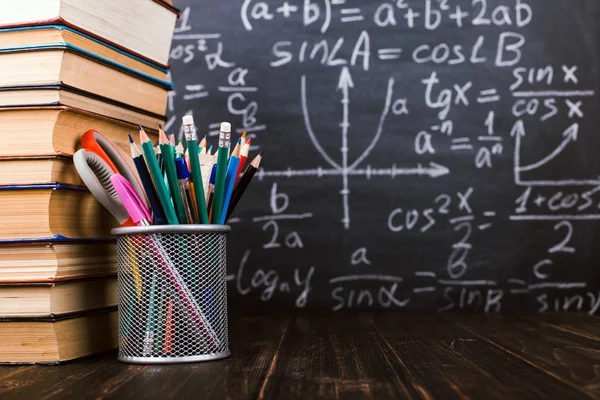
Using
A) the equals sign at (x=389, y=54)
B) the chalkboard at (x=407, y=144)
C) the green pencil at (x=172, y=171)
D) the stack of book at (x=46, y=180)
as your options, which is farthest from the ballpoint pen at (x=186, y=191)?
the equals sign at (x=389, y=54)

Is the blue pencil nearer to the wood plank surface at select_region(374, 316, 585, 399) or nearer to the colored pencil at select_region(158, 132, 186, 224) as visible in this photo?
the colored pencil at select_region(158, 132, 186, 224)

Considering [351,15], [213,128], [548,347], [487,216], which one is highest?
[351,15]

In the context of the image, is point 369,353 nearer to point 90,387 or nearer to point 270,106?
point 90,387

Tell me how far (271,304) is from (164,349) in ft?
2.80

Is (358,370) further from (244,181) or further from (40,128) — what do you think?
(40,128)

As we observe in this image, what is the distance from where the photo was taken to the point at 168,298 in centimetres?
93

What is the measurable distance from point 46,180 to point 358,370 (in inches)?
18.7

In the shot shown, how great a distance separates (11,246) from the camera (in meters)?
0.93

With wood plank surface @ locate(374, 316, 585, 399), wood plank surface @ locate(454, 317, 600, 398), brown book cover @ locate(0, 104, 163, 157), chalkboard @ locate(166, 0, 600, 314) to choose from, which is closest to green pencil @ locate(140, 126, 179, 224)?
brown book cover @ locate(0, 104, 163, 157)

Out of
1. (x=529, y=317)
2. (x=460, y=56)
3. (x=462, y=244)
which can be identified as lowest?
(x=529, y=317)

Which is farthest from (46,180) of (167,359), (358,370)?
(358,370)

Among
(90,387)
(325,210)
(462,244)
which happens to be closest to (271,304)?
(325,210)

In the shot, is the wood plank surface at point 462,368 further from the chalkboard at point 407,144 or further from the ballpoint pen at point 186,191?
the chalkboard at point 407,144

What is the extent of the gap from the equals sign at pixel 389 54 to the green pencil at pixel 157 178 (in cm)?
103
